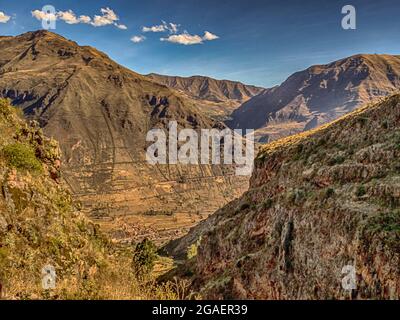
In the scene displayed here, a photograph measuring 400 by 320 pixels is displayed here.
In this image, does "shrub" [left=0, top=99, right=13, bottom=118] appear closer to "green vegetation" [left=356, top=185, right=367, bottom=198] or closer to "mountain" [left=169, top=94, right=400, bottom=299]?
"mountain" [left=169, top=94, right=400, bottom=299]

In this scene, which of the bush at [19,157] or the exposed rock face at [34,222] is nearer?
the exposed rock face at [34,222]

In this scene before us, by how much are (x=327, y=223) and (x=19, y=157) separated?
76.6 ft

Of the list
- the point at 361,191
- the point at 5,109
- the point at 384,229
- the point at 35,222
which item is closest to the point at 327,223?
the point at 361,191

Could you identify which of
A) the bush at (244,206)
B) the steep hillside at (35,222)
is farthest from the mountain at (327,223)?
the steep hillside at (35,222)

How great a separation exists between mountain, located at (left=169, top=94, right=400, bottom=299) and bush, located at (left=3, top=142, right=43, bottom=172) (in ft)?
57.2

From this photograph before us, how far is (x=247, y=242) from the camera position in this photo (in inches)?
1460

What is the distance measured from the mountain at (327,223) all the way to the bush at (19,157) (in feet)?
57.2

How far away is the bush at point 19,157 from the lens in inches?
1085

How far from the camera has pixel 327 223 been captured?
82.2 feet

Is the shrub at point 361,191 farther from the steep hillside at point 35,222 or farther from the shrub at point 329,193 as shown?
the steep hillside at point 35,222

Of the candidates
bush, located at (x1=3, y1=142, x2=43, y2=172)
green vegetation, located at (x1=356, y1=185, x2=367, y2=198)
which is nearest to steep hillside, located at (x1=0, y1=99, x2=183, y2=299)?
bush, located at (x1=3, y1=142, x2=43, y2=172)

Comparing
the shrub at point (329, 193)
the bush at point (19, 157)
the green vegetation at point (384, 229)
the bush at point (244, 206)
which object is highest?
the bush at point (19, 157)
